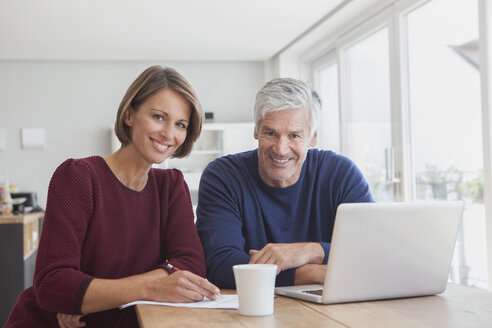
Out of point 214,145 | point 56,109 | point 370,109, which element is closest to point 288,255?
point 370,109

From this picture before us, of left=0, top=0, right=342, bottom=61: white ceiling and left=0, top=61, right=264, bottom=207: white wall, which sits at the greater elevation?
left=0, top=0, right=342, bottom=61: white ceiling

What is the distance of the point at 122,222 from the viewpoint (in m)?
1.57

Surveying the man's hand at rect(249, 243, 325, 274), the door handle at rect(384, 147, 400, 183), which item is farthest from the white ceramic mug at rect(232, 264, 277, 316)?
the door handle at rect(384, 147, 400, 183)

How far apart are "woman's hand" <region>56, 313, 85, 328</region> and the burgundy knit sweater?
34 mm

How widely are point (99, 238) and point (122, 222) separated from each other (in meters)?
0.08

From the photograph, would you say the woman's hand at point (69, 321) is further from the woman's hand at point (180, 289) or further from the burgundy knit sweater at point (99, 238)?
the woman's hand at point (180, 289)

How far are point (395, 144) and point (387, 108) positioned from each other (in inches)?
13.1

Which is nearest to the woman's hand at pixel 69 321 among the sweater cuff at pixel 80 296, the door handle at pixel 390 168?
the sweater cuff at pixel 80 296

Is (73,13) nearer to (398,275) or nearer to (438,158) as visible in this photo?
(438,158)

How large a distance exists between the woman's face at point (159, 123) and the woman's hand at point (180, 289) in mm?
382

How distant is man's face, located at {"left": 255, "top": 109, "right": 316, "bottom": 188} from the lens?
5.77ft

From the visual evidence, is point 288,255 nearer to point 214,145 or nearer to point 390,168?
point 390,168

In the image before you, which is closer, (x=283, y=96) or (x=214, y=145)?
(x=283, y=96)

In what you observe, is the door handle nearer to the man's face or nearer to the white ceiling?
the white ceiling
